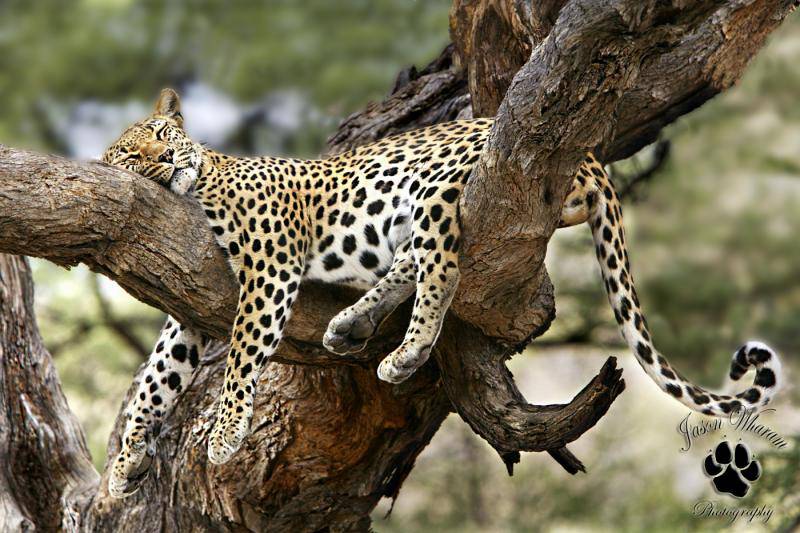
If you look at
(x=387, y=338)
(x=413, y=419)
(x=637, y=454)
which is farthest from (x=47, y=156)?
(x=637, y=454)

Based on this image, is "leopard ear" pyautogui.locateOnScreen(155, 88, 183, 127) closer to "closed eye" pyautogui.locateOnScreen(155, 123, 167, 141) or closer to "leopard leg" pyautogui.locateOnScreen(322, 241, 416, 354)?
"closed eye" pyautogui.locateOnScreen(155, 123, 167, 141)

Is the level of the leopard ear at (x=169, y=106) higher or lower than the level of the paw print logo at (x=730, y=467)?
higher

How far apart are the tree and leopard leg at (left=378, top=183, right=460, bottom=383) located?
11 centimetres

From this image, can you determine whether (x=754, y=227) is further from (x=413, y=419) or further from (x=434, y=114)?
(x=413, y=419)

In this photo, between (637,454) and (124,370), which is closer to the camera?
(124,370)

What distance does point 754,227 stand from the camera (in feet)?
62.4

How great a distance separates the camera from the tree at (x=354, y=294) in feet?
16.9

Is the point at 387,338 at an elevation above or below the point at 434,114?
below

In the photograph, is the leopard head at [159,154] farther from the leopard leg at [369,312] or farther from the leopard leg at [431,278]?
the leopard leg at [431,278]

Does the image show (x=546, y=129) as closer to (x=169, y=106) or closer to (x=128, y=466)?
(x=169, y=106)

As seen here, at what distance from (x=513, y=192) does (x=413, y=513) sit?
11.1m

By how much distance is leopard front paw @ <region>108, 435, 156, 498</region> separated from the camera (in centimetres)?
714

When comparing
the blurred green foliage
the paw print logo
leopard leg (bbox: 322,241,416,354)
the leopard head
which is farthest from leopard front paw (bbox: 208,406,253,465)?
the blurred green foliage

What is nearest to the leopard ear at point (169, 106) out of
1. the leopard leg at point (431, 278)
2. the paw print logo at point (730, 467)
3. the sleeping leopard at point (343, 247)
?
the sleeping leopard at point (343, 247)
